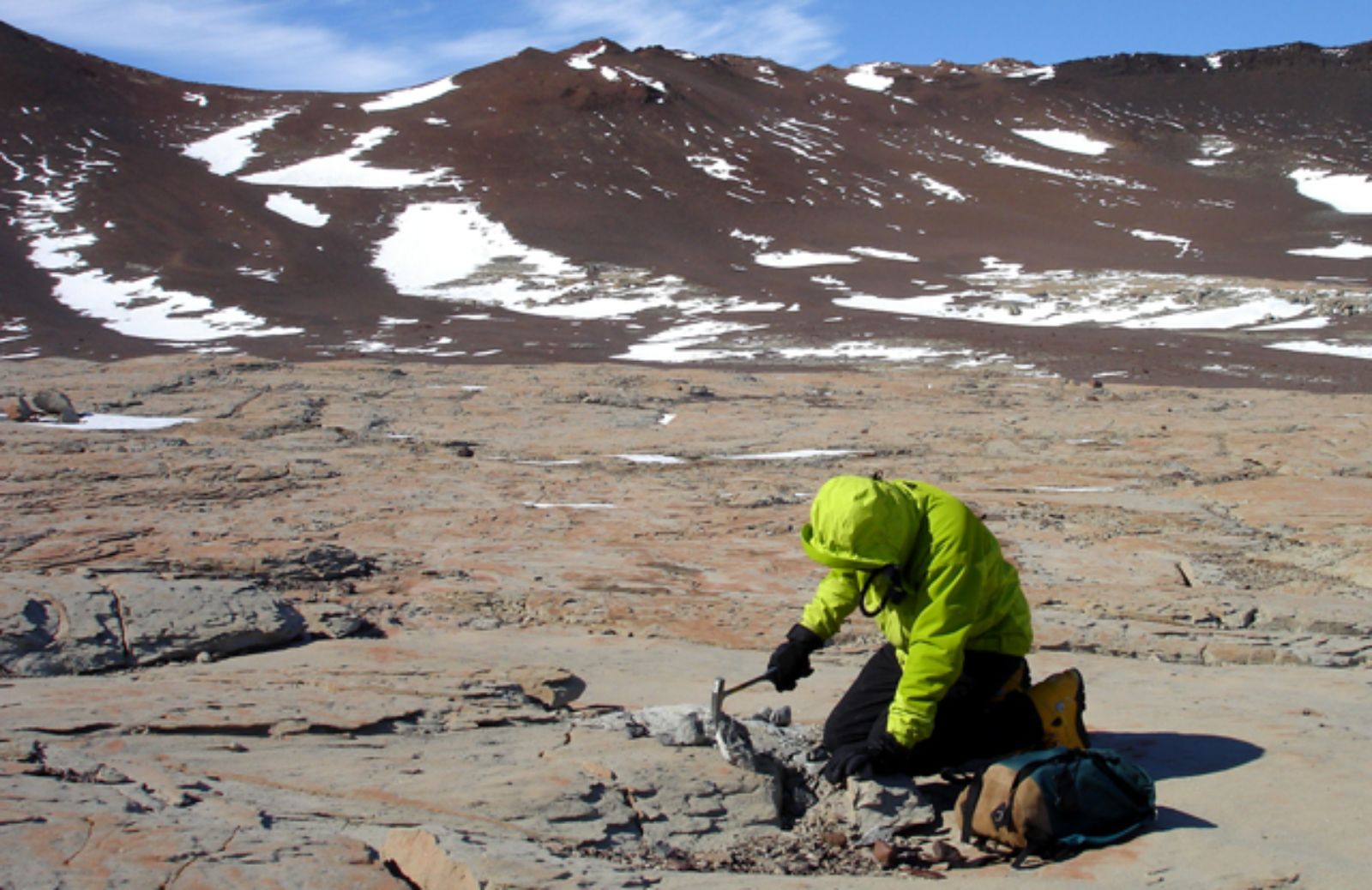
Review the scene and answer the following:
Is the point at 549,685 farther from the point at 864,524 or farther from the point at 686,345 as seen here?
the point at 686,345

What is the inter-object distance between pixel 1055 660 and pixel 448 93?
270ft

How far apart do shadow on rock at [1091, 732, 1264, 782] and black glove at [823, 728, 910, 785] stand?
3.35 ft

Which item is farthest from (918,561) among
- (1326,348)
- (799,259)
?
(799,259)

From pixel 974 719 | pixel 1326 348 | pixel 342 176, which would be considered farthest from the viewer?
pixel 342 176

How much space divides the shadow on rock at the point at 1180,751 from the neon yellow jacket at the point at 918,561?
3.22ft

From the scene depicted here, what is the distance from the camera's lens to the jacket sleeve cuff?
4.11 metres

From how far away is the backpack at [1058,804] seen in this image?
3477 mm

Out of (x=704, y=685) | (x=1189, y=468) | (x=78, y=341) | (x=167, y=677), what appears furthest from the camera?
(x=78, y=341)

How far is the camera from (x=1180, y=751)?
4.34m

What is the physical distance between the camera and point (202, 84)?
82125 millimetres

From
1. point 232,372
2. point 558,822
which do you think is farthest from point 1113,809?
point 232,372

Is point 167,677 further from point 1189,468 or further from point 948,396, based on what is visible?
point 948,396

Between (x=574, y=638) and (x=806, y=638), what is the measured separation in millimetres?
2528

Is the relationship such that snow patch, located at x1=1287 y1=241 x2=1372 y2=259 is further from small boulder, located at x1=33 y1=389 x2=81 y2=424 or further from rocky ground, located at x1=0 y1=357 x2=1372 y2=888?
small boulder, located at x1=33 y1=389 x2=81 y2=424
